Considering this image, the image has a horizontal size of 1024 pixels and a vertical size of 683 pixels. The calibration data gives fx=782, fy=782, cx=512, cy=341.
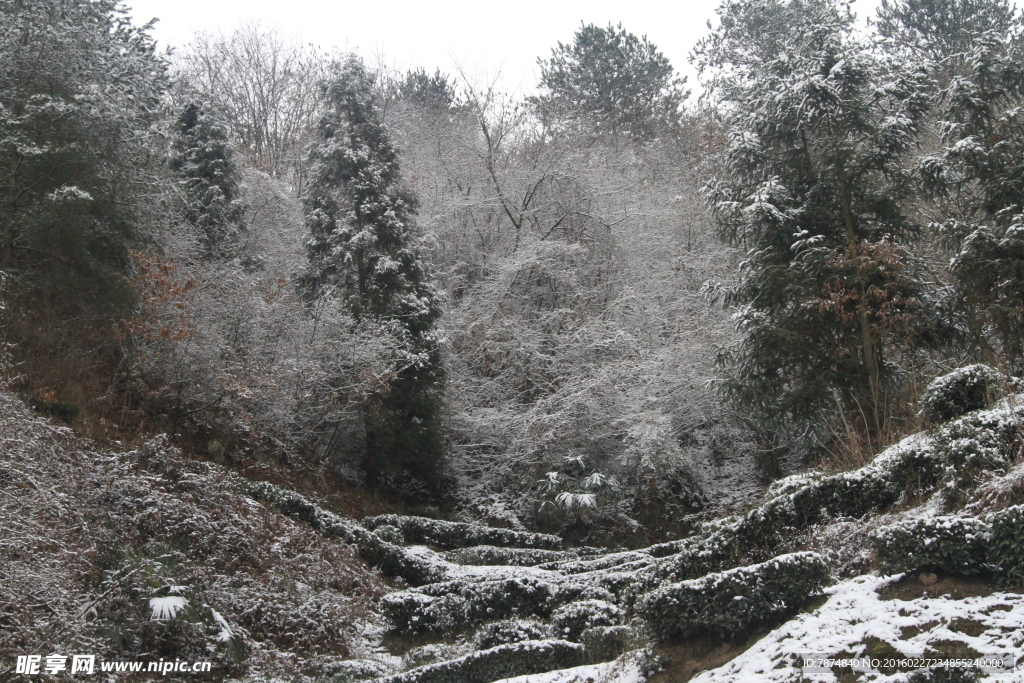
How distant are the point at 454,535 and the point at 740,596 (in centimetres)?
974

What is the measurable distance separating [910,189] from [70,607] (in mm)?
14197

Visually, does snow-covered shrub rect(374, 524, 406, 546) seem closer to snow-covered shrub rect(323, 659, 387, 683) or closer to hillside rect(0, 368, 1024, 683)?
hillside rect(0, 368, 1024, 683)

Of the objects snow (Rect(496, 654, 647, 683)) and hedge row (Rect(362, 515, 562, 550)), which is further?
hedge row (Rect(362, 515, 562, 550))

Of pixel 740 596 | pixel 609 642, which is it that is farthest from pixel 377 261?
pixel 740 596

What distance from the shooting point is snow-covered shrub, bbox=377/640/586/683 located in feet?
22.6

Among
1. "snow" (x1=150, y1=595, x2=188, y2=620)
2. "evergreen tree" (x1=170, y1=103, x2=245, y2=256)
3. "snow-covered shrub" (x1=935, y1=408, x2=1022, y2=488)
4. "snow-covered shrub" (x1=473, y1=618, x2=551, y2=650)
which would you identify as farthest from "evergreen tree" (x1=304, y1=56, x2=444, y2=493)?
"snow-covered shrub" (x1=935, y1=408, x2=1022, y2=488)

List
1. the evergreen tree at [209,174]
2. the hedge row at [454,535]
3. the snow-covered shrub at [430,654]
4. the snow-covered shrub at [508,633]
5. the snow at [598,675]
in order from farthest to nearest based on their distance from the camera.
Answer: the evergreen tree at [209,174] → the hedge row at [454,535] → the snow-covered shrub at [430,654] → the snow-covered shrub at [508,633] → the snow at [598,675]

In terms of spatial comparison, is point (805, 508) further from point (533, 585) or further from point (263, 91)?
point (263, 91)

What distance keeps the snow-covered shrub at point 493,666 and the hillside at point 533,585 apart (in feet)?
0.06

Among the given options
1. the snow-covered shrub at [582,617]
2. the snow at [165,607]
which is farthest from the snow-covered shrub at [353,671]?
the snow-covered shrub at [582,617]

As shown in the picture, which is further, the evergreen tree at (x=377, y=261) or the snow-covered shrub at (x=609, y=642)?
the evergreen tree at (x=377, y=261)

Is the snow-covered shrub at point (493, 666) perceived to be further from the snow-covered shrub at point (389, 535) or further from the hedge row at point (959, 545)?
the snow-covered shrub at point (389, 535)

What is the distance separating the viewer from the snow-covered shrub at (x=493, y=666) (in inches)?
272

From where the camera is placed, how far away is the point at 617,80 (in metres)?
30.2
